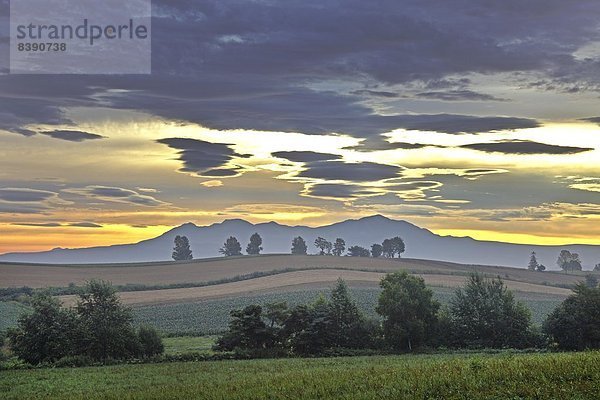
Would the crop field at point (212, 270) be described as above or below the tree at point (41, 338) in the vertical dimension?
above

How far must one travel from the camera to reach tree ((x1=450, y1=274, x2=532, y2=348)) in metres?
73.5

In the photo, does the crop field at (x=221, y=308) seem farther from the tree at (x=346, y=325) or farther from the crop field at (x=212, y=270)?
the crop field at (x=212, y=270)

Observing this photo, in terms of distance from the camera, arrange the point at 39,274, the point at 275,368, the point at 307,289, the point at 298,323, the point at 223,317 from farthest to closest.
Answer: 1. the point at 39,274
2. the point at 307,289
3. the point at 223,317
4. the point at 298,323
5. the point at 275,368

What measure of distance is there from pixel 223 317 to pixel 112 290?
35.7m

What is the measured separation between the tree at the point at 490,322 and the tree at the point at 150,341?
35201 mm

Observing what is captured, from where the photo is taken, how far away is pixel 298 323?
2808 inches

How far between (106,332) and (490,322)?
46087mm

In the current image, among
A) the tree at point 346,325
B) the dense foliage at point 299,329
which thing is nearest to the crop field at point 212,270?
the tree at point 346,325

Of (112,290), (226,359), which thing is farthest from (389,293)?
(112,290)

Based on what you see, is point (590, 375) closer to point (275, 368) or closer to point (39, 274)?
point (275, 368)

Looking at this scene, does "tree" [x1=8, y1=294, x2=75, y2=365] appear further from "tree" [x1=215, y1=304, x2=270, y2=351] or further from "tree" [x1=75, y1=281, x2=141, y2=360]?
"tree" [x1=215, y1=304, x2=270, y2=351]

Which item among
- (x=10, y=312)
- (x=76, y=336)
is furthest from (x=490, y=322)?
(x=10, y=312)

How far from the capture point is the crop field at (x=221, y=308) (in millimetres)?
100375

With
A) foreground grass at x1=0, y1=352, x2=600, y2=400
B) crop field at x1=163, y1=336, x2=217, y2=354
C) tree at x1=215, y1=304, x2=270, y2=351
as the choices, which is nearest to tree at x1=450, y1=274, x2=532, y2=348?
tree at x1=215, y1=304, x2=270, y2=351
